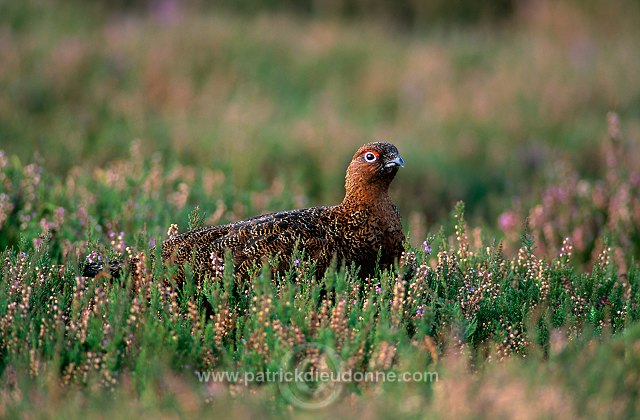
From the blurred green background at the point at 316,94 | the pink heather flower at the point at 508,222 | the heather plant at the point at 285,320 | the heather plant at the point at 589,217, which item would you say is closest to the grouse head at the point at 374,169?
the heather plant at the point at 285,320

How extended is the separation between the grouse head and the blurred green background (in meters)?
2.75

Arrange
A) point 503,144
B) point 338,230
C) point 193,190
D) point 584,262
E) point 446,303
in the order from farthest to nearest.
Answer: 1. point 503,144
2. point 193,190
3. point 584,262
4. point 338,230
5. point 446,303

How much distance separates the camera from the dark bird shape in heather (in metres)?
4.70

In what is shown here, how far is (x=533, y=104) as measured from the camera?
39.5 ft

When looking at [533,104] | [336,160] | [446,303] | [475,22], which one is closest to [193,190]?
[336,160]

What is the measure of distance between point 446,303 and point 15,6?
10673 mm

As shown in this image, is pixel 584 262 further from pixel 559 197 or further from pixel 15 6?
pixel 15 6

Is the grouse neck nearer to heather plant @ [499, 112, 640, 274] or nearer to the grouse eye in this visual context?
the grouse eye

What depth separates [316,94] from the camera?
12.4 m

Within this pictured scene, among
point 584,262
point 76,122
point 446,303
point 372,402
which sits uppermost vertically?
point 76,122

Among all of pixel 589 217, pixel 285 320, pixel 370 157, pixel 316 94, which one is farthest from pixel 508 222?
pixel 316 94

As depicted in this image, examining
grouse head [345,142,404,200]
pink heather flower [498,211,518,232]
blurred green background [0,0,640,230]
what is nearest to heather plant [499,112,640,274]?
pink heather flower [498,211,518,232]

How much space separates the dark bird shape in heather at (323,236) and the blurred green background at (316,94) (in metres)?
2.79

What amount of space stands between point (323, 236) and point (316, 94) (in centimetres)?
777
